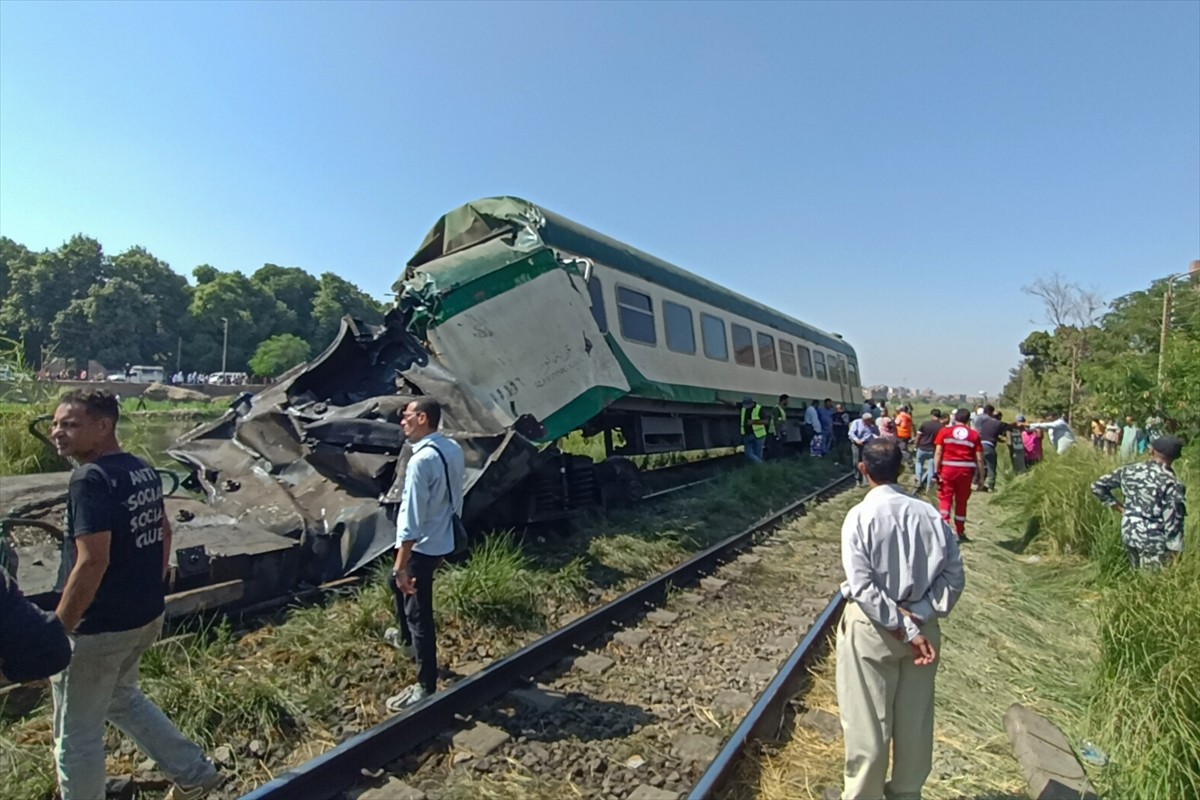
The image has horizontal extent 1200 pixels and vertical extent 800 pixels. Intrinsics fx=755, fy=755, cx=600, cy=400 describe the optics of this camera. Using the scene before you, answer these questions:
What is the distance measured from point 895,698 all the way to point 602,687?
6.31 ft

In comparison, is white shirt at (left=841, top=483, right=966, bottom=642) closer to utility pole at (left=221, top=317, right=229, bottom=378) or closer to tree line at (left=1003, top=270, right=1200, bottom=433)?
tree line at (left=1003, top=270, right=1200, bottom=433)

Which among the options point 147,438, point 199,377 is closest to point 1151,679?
point 147,438

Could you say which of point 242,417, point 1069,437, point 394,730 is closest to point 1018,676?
point 394,730

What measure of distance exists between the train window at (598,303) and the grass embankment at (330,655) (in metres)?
2.78

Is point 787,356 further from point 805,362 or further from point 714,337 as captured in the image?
point 714,337

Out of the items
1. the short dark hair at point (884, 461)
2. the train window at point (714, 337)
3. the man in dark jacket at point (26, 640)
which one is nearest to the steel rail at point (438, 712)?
the man in dark jacket at point (26, 640)

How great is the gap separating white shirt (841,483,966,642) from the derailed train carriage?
10.2ft

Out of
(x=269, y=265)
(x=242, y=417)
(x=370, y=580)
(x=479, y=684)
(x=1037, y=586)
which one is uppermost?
(x=269, y=265)

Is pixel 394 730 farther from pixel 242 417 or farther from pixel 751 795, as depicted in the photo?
pixel 242 417

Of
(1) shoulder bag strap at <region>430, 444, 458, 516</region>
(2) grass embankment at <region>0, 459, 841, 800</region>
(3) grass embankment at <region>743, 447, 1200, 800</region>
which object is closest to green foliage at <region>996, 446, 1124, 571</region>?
(3) grass embankment at <region>743, 447, 1200, 800</region>

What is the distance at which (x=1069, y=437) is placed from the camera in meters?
14.0

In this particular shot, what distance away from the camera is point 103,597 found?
271cm

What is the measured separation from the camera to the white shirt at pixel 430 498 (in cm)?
385

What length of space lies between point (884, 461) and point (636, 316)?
7202 millimetres
